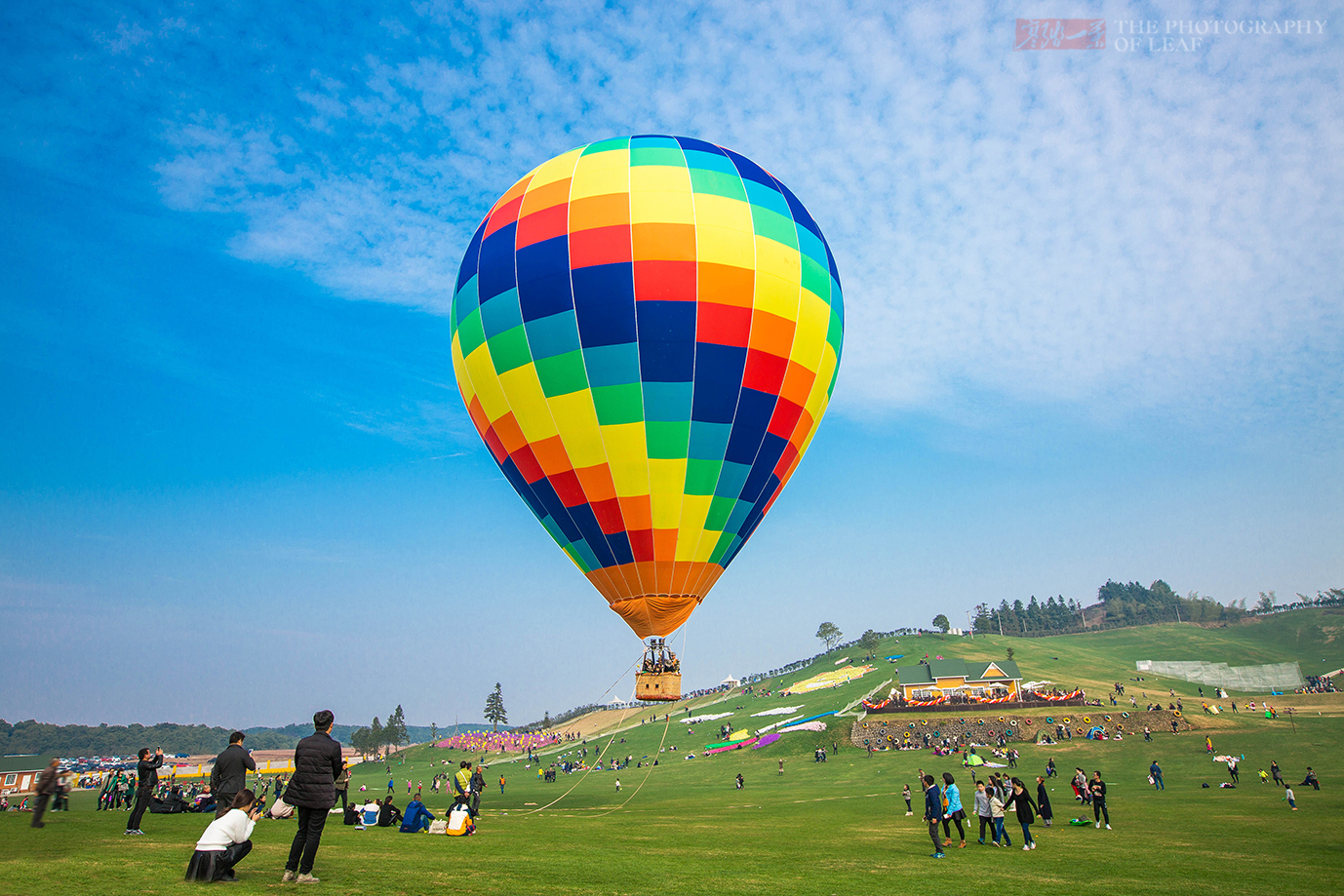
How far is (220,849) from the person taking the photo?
271 inches

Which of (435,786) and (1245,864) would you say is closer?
(1245,864)

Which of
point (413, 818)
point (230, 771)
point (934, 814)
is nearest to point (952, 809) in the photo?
point (934, 814)

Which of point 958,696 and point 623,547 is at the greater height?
point 623,547

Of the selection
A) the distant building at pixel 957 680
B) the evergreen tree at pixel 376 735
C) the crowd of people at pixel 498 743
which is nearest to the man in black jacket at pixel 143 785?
the distant building at pixel 957 680

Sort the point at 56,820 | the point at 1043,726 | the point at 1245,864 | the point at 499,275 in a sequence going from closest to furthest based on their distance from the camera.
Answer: the point at 1245,864 < the point at 56,820 < the point at 499,275 < the point at 1043,726

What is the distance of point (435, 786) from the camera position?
142 feet

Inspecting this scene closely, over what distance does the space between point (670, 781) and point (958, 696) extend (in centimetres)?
2616

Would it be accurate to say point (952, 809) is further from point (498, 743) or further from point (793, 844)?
point (498, 743)

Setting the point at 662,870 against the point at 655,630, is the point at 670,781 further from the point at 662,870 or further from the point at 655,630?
the point at 662,870

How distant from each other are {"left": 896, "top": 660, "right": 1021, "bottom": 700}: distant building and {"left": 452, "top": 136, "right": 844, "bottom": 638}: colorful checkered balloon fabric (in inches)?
1890

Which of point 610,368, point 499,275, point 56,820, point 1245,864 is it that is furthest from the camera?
→ point 499,275

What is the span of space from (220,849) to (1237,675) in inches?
4351

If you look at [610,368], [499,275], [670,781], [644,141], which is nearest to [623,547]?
[610,368]

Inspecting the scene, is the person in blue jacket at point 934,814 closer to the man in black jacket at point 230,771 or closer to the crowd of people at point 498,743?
the man in black jacket at point 230,771
